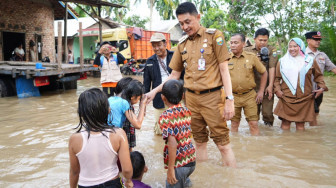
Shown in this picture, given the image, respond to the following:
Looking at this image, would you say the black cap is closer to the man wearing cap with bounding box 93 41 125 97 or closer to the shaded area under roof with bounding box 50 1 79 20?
the man wearing cap with bounding box 93 41 125 97

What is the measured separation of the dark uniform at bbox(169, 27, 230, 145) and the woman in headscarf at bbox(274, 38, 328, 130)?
229 centimetres

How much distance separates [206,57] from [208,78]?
0.71ft

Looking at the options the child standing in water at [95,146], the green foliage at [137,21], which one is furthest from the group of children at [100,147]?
the green foliage at [137,21]

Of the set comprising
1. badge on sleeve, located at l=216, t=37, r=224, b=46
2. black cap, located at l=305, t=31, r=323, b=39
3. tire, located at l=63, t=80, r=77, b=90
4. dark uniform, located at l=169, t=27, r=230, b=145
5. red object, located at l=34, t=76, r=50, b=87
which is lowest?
tire, located at l=63, t=80, r=77, b=90

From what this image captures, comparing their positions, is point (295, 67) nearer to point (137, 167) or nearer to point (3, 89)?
point (137, 167)

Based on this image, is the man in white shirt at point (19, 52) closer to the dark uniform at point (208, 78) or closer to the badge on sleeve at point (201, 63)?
the dark uniform at point (208, 78)

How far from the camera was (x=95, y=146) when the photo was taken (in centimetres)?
192

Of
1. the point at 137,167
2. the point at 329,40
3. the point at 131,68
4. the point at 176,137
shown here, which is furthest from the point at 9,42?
the point at 176,137

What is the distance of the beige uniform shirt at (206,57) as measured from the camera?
9.63ft

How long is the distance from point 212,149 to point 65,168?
1.99m

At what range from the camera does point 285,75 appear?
489cm

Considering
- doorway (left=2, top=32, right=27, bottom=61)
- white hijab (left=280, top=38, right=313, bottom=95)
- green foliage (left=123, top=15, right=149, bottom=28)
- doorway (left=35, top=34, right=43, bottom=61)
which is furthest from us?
green foliage (left=123, top=15, right=149, bottom=28)

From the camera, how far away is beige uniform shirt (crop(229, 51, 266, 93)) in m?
4.60

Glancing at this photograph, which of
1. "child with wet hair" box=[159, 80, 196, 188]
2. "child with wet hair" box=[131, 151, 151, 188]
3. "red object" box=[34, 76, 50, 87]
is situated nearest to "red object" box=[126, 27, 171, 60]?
"red object" box=[34, 76, 50, 87]
